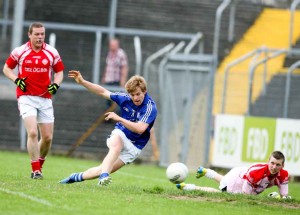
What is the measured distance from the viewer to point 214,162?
21.4 m

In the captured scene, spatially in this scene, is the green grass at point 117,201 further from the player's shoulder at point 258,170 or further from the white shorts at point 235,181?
the white shorts at point 235,181

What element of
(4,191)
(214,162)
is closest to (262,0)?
(214,162)

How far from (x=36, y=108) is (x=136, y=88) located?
2337mm

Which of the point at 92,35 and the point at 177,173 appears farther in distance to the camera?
the point at 92,35

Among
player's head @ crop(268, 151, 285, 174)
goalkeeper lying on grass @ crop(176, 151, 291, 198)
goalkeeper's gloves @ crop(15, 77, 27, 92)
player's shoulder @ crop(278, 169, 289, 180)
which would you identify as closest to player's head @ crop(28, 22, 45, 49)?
goalkeeper's gloves @ crop(15, 77, 27, 92)

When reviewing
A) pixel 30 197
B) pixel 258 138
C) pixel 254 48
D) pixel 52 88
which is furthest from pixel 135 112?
pixel 254 48

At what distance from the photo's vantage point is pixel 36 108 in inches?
572

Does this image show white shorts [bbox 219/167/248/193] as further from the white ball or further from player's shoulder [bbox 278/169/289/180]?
Answer: the white ball

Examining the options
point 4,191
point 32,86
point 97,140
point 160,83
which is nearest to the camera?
point 4,191

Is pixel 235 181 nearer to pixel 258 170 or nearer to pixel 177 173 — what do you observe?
pixel 258 170

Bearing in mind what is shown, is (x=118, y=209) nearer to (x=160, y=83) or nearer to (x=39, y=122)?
(x=39, y=122)

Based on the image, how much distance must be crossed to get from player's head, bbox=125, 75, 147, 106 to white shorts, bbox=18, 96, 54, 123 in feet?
7.00

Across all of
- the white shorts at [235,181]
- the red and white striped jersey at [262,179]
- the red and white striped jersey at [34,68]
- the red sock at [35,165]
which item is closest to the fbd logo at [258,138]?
the white shorts at [235,181]

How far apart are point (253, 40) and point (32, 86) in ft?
57.5
